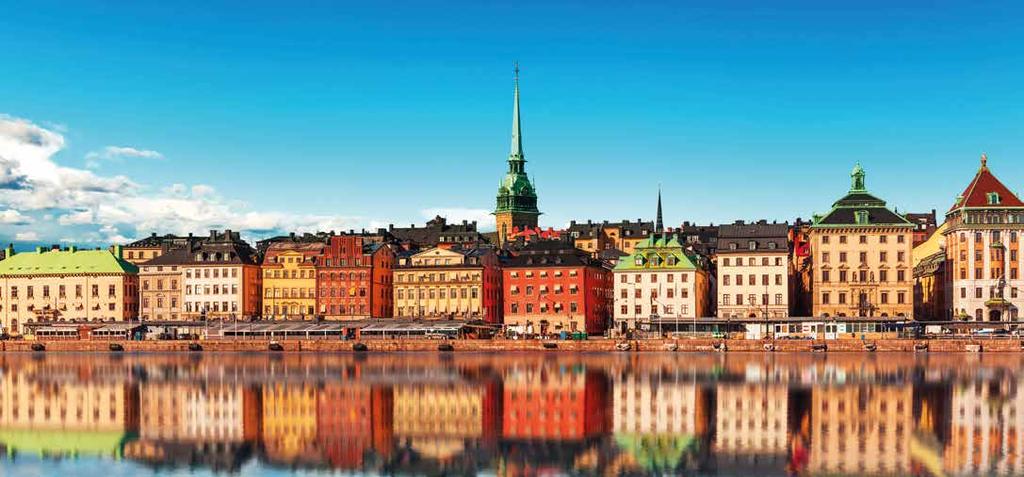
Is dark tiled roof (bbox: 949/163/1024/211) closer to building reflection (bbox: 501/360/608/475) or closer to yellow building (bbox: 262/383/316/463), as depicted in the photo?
building reflection (bbox: 501/360/608/475)

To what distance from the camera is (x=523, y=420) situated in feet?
200

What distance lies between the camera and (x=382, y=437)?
2195 inches

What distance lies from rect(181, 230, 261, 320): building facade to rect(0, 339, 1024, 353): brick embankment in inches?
503

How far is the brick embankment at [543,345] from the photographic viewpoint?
399ft

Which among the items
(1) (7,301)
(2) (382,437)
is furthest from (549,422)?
(1) (7,301)

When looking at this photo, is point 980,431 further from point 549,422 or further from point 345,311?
point 345,311

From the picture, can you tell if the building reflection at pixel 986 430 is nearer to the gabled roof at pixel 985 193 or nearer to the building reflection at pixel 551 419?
the building reflection at pixel 551 419

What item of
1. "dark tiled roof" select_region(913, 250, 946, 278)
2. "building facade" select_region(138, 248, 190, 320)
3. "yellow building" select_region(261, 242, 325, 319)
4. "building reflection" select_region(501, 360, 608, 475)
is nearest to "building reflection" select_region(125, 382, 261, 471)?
"building reflection" select_region(501, 360, 608, 475)

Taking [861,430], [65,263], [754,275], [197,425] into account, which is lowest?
[197,425]

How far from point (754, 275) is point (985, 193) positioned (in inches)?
1001

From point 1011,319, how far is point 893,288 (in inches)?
473

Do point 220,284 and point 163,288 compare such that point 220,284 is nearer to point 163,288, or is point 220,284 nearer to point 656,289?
point 163,288

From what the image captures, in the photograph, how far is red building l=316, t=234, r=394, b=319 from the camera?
15000 centimetres

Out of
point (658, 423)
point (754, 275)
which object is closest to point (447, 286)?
point (754, 275)
